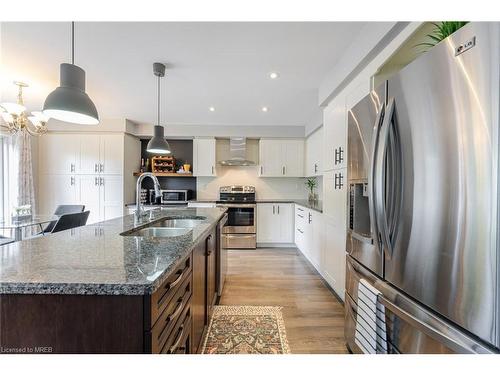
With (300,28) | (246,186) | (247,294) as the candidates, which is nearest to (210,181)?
(246,186)

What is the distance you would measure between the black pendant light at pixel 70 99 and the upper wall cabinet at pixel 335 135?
2095 millimetres

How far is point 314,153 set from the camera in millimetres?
4281

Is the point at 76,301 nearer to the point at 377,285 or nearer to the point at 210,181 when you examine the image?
the point at 377,285

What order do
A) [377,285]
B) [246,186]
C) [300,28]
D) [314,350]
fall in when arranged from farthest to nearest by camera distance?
[246,186] < [300,28] < [314,350] < [377,285]

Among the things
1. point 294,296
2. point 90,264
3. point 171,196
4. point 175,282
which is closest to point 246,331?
point 294,296

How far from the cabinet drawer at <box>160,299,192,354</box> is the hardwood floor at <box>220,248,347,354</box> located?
36.3 inches

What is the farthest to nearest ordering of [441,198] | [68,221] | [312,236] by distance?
[312,236] → [68,221] → [441,198]

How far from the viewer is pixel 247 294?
2.61 m

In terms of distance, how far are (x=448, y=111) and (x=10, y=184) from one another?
5.73m

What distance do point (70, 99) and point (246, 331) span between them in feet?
6.86

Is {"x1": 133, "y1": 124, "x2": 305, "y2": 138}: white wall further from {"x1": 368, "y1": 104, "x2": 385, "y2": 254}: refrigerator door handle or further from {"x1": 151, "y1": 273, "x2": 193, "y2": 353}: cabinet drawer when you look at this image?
{"x1": 151, "y1": 273, "x2": 193, "y2": 353}: cabinet drawer

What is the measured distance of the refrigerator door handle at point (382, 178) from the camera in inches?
44.7

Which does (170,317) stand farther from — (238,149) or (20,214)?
(238,149)

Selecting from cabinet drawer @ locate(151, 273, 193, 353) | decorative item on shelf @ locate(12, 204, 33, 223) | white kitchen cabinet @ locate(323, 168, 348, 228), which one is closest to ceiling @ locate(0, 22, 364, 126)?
white kitchen cabinet @ locate(323, 168, 348, 228)
